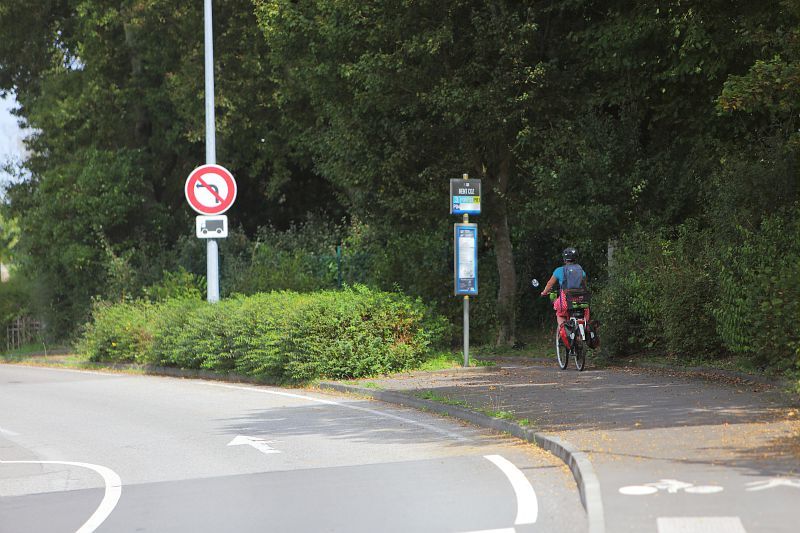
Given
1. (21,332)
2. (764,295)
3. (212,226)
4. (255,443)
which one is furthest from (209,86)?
(21,332)

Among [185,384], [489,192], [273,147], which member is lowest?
[185,384]

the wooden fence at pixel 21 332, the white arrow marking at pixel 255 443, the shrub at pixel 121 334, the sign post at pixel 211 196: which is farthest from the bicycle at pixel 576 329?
the wooden fence at pixel 21 332

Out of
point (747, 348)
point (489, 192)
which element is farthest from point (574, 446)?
point (489, 192)

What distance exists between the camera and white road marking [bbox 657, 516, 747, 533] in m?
6.88

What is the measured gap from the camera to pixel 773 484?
7.96 meters

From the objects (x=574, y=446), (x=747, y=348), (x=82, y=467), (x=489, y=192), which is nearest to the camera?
(x=574, y=446)

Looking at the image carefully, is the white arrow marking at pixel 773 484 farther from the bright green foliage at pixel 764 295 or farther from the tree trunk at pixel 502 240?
the tree trunk at pixel 502 240

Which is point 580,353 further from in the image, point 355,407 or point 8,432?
point 8,432

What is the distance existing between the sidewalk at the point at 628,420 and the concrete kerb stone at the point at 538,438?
14mm

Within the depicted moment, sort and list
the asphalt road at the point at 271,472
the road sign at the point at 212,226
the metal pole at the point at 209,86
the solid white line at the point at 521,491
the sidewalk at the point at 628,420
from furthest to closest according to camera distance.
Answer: the metal pole at the point at 209,86 < the road sign at the point at 212,226 < the sidewalk at the point at 628,420 < the asphalt road at the point at 271,472 < the solid white line at the point at 521,491

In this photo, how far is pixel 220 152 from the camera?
3603cm

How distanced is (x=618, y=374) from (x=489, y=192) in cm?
888

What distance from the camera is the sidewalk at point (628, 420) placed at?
831 centimetres

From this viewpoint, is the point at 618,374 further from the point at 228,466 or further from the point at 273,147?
the point at 273,147
